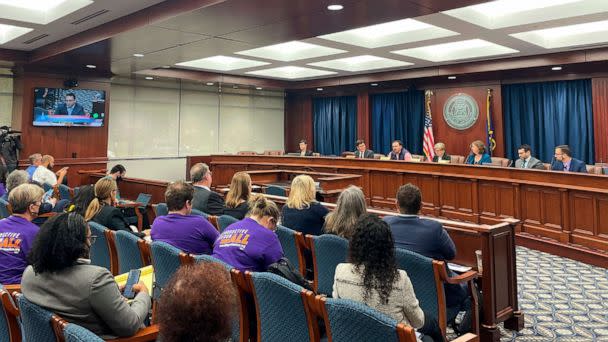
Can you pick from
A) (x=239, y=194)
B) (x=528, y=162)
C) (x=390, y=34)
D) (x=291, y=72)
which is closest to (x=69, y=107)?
(x=291, y=72)

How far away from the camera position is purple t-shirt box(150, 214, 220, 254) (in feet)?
9.56

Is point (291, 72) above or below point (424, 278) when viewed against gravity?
above

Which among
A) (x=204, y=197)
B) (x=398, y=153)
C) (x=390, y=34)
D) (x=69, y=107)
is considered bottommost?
(x=204, y=197)

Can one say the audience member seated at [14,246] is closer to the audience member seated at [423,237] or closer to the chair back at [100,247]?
the chair back at [100,247]

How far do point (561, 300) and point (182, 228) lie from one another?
10.8 feet

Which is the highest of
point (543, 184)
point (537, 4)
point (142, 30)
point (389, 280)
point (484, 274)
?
point (537, 4)

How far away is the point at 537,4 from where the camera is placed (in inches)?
218

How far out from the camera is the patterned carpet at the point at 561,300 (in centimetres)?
312

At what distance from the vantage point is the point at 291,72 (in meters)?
10.9

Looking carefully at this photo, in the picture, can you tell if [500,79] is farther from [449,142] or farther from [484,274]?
[484,274]

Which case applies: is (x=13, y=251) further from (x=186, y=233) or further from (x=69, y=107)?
(x=69, y=107)

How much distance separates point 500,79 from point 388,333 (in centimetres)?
890

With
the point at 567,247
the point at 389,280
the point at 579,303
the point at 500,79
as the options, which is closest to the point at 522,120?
the point at 500,79

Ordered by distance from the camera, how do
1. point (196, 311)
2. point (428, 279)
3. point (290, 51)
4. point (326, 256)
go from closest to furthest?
point (196, 311)
point (428, 279)
point (326, 256)
point (290, 51)
